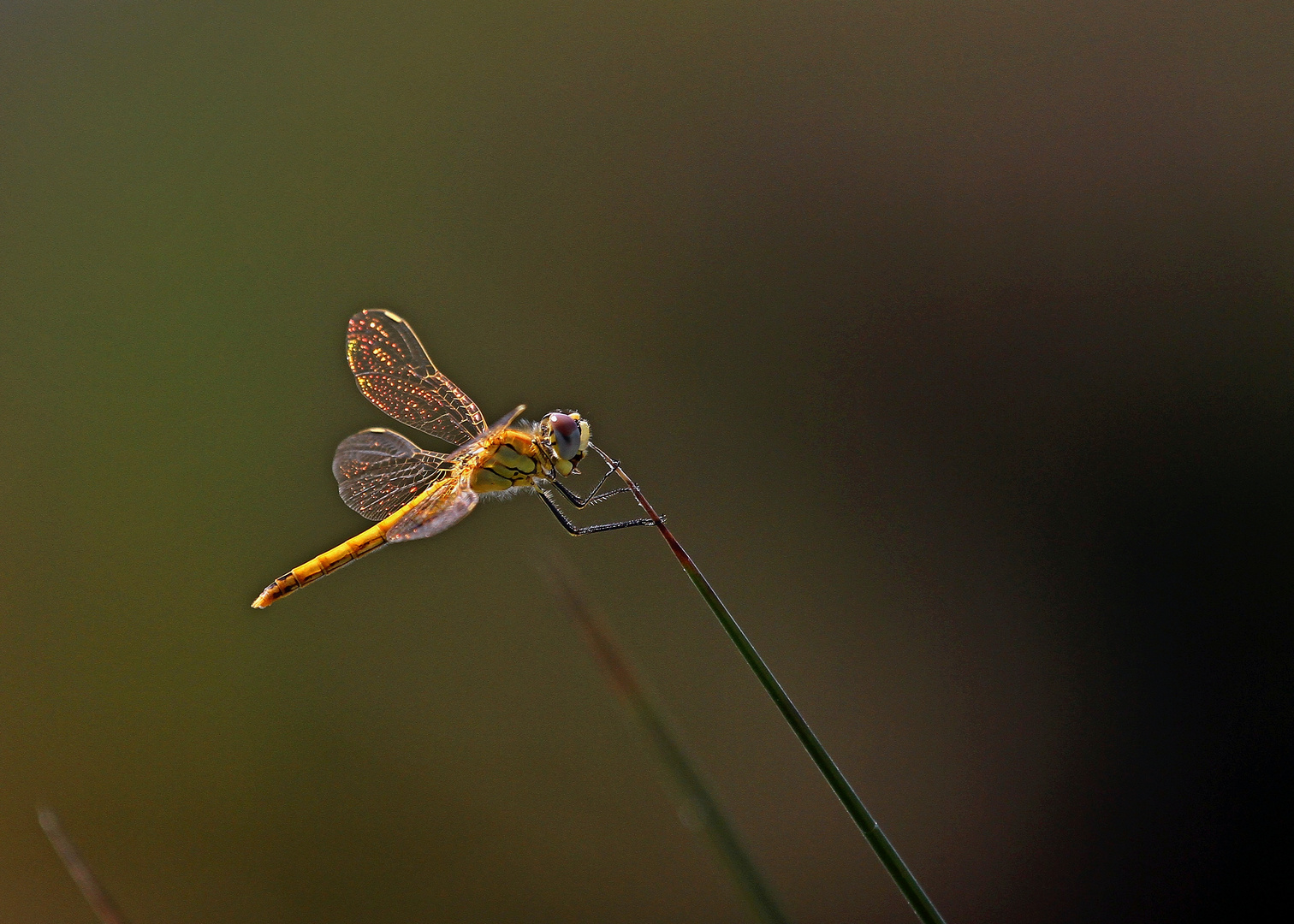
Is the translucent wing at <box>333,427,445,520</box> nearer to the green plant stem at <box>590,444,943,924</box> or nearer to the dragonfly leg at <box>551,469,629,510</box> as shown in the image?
the dragonfly leg at <box>551,469,629,510</box>

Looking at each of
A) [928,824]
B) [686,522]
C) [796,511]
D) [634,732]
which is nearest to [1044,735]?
[928,824]

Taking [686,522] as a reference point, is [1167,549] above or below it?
below

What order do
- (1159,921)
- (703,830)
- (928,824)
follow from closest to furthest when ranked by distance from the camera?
1. (703,830)
2. (1159,921)
3. (928,824)

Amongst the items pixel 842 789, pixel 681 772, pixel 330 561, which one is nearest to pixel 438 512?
pixel 330 561

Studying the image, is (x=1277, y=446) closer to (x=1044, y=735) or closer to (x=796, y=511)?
(x=1044, y=735)

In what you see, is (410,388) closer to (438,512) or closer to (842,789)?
(438,512)
